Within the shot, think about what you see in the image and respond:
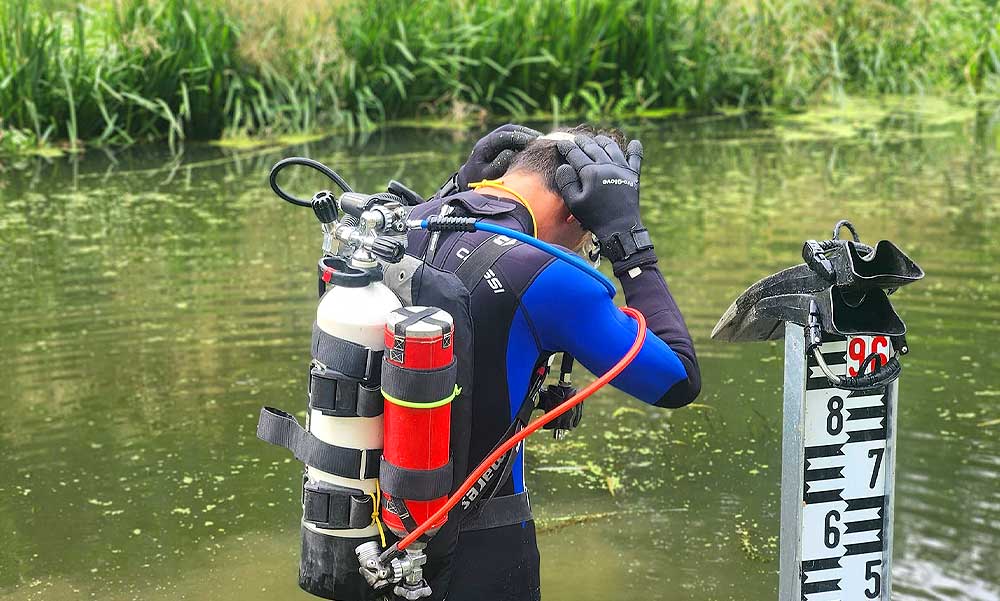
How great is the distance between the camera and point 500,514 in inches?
103

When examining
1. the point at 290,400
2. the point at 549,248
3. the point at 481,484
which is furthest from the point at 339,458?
the point at 290,400

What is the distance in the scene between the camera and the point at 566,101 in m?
11.7

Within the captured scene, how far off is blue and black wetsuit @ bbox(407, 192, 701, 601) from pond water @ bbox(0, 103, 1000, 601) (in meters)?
1.22

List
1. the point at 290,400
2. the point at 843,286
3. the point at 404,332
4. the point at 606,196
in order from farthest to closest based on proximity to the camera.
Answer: the point at 290,400, the point at 606,196, the point at 843,286, the point at 404,332

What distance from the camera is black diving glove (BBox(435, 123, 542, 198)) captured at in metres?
2.72

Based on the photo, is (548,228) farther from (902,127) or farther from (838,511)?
(902,127)

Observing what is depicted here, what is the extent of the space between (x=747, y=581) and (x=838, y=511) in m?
1.48

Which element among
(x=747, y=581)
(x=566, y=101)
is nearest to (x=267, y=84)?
(x=566, y=101)

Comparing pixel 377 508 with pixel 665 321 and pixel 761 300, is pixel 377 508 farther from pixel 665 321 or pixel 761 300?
pixel 761 300

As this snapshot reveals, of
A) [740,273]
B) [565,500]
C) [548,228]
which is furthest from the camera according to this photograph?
[740,273]

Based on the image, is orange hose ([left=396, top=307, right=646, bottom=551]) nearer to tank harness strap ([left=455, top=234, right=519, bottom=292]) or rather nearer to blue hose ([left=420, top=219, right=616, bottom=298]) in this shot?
A: blue hose ([left=420, top=219, right=616, bottom=298])

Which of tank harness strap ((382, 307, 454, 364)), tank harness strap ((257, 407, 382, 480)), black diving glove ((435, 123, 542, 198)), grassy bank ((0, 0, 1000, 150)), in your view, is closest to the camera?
tank harness strap ((382, 307, 454, 364))

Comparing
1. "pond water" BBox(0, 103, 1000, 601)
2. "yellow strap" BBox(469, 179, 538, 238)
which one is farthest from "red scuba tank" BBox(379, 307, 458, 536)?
"pond water" BBox(0, 103, 1000, 601)

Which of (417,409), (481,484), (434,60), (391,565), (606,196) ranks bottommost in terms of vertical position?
(391,565)
